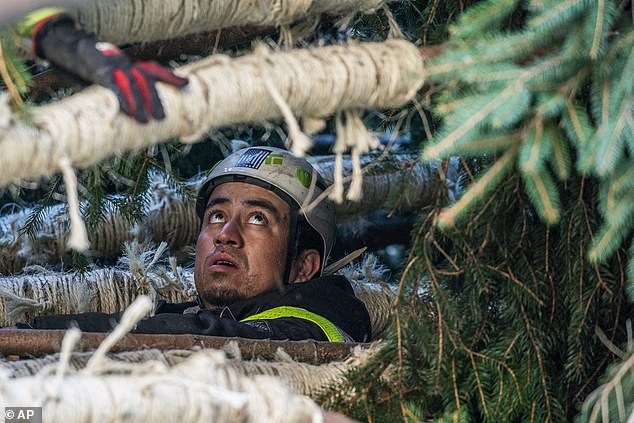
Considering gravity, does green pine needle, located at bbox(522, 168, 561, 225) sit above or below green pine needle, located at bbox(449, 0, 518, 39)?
below

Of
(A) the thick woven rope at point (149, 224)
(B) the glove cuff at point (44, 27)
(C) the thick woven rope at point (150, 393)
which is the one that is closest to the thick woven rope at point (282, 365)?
(C) the thick woven rope at point (150, 393)

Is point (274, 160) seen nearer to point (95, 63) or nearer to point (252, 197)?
point (252, 197)

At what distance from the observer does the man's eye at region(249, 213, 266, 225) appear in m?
4.38

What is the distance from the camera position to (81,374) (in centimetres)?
201

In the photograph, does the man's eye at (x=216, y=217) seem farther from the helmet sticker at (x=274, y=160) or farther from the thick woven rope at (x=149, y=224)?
the helmet sticker at (x=274, y=160)

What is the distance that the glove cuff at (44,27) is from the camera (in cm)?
215

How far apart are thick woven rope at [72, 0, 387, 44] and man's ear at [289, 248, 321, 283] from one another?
6.53 ft

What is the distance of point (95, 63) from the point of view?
2.13 m

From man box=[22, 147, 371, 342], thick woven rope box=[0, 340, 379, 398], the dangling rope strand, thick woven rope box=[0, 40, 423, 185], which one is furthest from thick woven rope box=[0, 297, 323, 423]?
man box=[22, 147, 371, 342]

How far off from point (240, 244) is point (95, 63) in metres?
→ 2.23

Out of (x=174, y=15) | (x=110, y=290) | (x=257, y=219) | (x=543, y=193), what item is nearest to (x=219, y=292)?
(x=257, y=219)

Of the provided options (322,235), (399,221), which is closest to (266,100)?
(322,235)

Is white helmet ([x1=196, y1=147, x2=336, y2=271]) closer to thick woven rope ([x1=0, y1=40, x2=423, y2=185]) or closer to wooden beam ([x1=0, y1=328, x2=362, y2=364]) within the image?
wooden beam ([x1=0, y1=328, x2=362, y2=364])

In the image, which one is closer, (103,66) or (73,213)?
(73,213)
